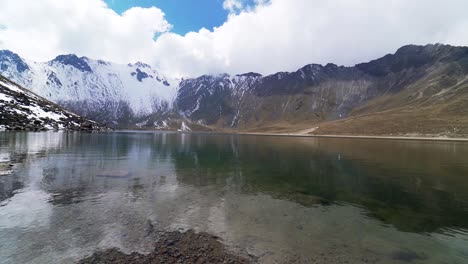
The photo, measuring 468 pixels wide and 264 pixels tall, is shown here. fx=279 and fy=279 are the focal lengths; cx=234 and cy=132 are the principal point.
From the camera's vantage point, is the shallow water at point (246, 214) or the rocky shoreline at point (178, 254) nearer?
Result: the rocky shoreline at point (178, 254)

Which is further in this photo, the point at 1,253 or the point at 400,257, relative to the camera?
the point at 400,257

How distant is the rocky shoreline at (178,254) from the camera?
18.2 metres

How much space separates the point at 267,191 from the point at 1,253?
29162 mm

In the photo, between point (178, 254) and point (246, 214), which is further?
point (246, 214)

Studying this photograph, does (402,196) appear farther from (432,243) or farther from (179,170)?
(179,170)

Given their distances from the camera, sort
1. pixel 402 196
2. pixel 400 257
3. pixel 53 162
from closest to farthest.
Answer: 1. pixel 400 257
2. pixel 402 196
3. pixel 53 162

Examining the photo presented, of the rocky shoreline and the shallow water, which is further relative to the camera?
the shallow water

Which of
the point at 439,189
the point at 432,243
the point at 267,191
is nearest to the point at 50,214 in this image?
the point at 267,191

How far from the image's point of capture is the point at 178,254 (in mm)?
19203

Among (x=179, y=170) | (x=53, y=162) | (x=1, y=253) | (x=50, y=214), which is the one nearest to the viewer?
(x=1, y=253)

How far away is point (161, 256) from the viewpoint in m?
18.8

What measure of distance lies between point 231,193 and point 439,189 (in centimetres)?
3105

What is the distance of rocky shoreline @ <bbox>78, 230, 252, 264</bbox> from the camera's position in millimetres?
18203

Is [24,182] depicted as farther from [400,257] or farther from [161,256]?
[400,257]
